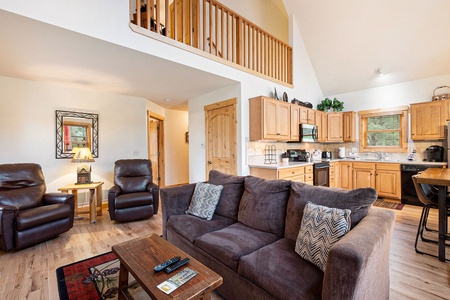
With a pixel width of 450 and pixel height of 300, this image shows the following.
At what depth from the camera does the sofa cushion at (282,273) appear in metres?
1.17

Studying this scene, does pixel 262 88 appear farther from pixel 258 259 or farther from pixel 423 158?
pixel 423 158

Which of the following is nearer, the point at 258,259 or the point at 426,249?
the point at 258,259

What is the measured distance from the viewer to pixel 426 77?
4.61 meters

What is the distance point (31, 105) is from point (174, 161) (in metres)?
3.61

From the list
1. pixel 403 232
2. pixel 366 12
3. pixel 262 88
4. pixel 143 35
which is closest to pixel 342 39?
pixel 366 12

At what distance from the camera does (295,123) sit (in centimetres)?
456

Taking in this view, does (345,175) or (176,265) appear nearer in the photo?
(176,265)

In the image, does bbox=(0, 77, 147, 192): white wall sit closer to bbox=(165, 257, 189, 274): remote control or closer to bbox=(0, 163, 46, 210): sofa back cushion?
bbox=(0, 163, 46, 210): sofa back cushion

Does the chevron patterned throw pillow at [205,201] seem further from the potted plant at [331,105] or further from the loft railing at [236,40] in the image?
the potted plant at [331,105]

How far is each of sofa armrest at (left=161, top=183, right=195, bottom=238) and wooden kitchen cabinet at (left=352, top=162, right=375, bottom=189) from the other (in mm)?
4378

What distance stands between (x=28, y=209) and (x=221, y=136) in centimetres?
320

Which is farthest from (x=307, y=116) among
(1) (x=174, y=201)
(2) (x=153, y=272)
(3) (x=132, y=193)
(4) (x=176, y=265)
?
(2) (x=153, y=272)

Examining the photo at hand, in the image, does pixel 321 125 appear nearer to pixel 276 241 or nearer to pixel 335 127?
pixel 335 127

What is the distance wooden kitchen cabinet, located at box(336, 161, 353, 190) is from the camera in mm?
5152
